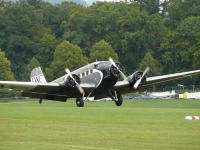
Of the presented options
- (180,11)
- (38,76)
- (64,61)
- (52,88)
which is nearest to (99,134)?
(52,88)

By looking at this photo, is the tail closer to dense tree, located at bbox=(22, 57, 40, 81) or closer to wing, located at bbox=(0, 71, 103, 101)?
wing, located at bbox=(0, 71, 103, 101)

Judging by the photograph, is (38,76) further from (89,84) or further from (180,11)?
(180,11)

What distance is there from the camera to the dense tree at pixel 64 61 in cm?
11844

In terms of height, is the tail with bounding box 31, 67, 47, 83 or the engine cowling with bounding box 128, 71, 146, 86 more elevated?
the tail with bounding box 31, 67, 47, 83

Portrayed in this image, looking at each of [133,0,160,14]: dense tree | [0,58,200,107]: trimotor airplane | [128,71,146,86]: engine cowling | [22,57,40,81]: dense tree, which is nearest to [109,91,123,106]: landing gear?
[0,58,200,107]: trimotor airplane

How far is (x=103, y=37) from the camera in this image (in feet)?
475

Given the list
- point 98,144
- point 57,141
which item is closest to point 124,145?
point 98,144

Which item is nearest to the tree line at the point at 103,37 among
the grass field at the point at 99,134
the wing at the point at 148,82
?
the wing at the point at 148,82

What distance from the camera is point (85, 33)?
5679 inches

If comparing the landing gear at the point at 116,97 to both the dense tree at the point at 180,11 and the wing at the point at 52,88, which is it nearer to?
the wing at the point at 52,88

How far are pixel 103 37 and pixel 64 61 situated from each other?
84.7 feet

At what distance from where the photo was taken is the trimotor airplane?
48.6 metres

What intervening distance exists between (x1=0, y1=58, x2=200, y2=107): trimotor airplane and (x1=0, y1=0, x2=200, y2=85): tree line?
64.9 meters

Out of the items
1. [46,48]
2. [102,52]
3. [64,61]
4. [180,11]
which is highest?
[180,11]
